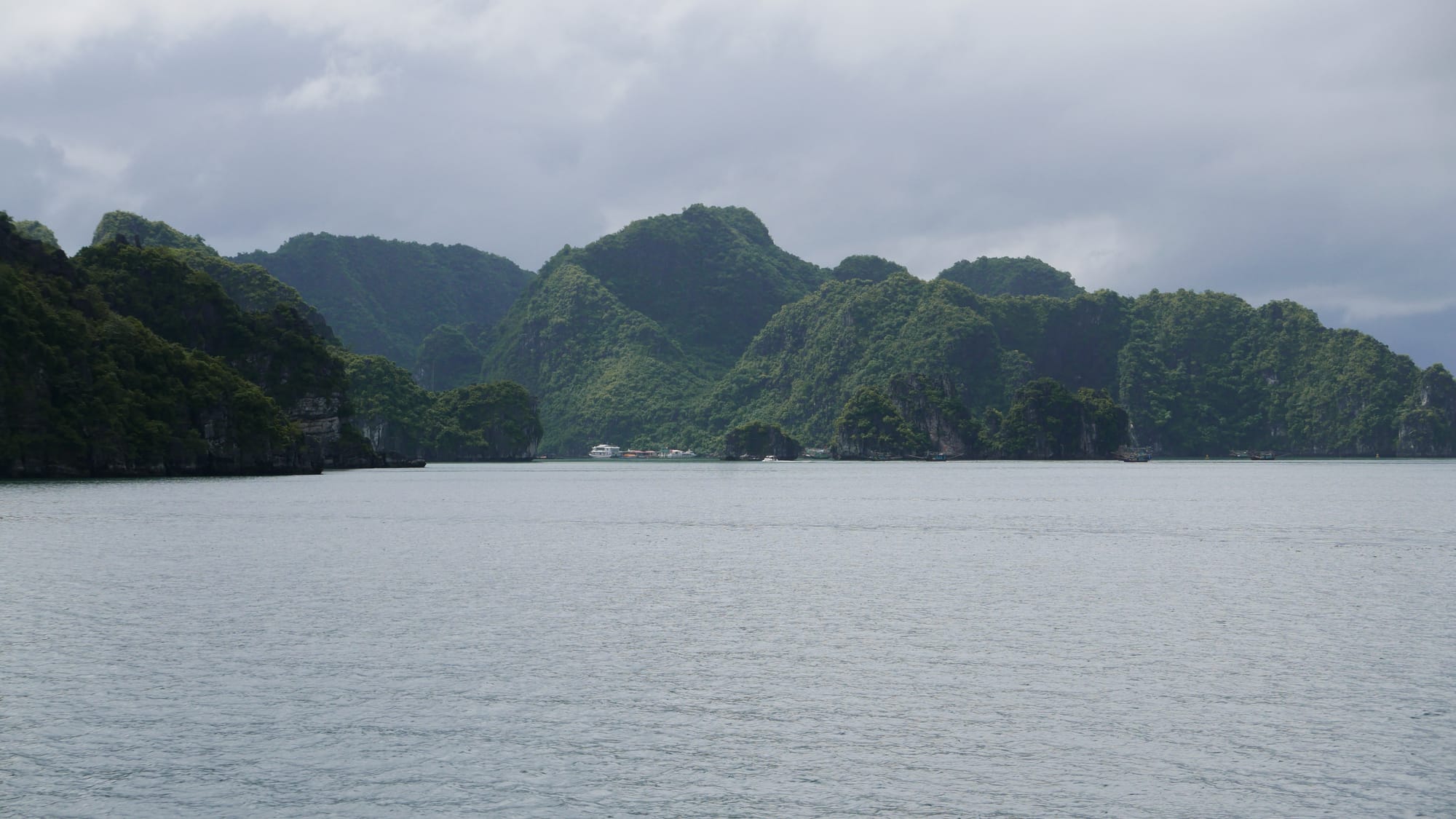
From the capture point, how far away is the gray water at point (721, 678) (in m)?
17.2

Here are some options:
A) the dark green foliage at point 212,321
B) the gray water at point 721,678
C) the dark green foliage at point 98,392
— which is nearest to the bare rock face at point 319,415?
the dark green foliage at point 212,321

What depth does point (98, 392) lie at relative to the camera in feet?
399

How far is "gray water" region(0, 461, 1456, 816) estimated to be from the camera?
676 inches

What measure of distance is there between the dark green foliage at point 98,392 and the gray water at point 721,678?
6643cm

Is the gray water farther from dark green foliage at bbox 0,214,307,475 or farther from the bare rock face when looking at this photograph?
the bare rock face

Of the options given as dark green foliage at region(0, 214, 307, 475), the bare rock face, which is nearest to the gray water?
dark green foliage at region(0, 214, 307, 475)

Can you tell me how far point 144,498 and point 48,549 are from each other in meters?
43.0

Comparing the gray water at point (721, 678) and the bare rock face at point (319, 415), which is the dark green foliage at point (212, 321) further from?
the gray water at point (721, 678)

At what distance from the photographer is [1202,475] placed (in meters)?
190

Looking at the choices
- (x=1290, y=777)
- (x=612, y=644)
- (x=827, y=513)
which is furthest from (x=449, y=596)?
(x=827, y=513)

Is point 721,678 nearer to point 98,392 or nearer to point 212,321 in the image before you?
point 98,392

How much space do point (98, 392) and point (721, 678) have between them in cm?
11732

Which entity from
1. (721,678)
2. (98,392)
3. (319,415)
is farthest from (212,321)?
(721,678)

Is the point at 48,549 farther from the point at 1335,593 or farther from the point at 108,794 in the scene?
the point at 1335,593
